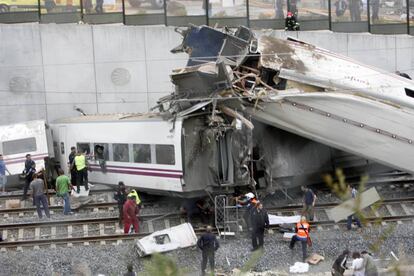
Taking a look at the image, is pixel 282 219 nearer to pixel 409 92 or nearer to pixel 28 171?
pixel 409 92

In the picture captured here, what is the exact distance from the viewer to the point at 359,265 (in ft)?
45.0

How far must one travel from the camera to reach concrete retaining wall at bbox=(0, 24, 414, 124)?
25.7 metres

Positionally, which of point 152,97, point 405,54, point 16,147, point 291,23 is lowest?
point 16,147

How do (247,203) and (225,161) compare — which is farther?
(225,161)

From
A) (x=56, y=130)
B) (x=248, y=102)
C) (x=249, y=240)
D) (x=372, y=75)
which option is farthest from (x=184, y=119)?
(x=56, y=130)

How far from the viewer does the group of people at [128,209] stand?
17484 millimetres

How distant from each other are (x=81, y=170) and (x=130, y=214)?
3190mm

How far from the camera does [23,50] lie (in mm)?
25672

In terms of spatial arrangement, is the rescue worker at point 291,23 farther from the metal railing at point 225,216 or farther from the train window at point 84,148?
the metal railing at point 225,216

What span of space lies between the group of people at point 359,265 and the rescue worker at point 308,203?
3429 mm

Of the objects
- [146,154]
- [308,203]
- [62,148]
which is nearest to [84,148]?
[62,148]

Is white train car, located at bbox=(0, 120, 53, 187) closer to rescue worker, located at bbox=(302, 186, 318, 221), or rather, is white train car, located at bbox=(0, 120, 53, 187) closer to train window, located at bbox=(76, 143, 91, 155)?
train window, located at bbox=(76, 143, 91, 155)

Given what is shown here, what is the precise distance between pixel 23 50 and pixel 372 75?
1199cm

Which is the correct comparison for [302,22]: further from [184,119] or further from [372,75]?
[184,119]
